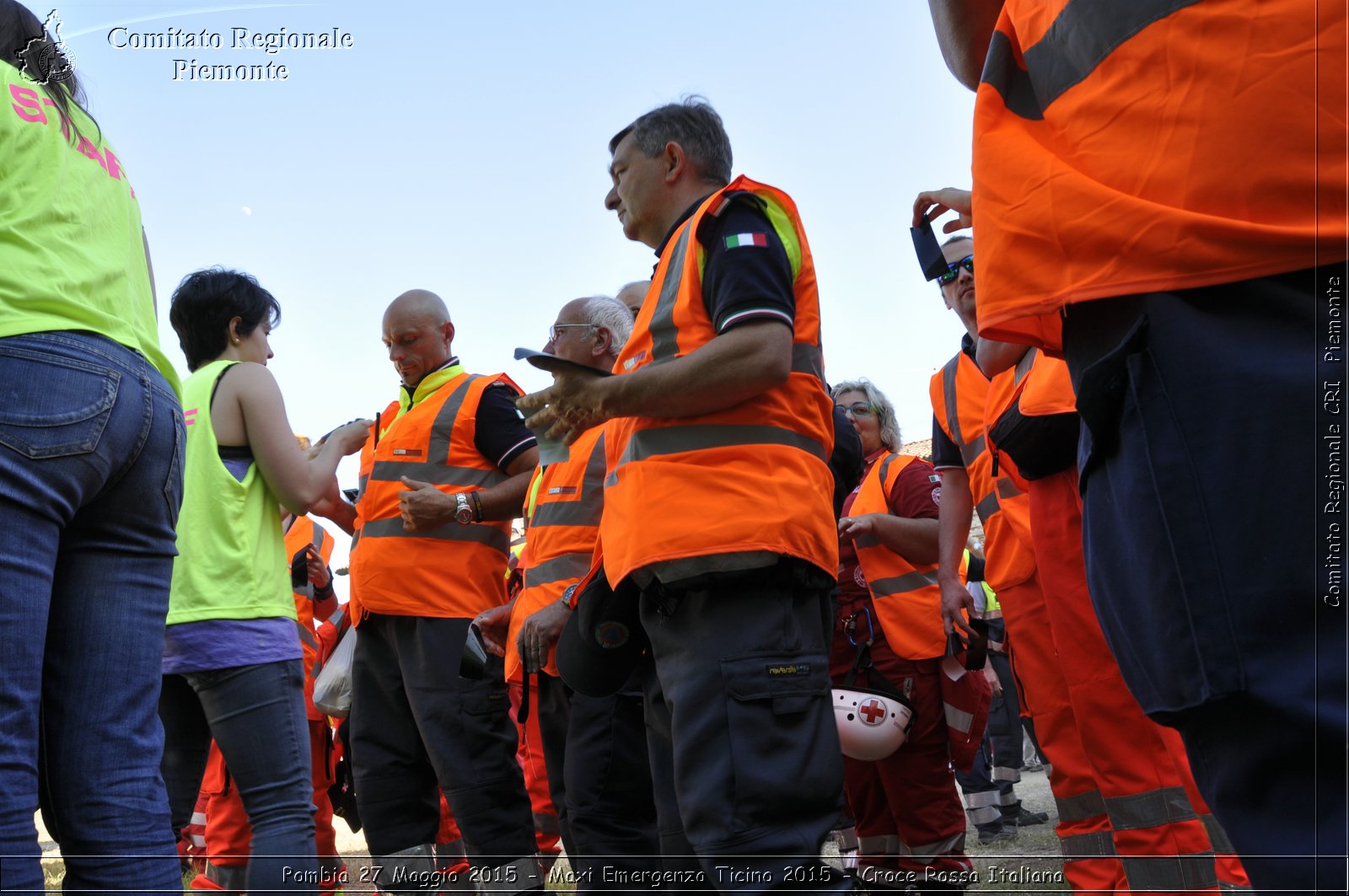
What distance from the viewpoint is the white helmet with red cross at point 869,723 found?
4.42 m

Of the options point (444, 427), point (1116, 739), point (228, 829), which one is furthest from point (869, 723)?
point (228, 829)

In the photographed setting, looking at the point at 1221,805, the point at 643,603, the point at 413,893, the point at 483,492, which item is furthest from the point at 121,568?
the point at 413,893

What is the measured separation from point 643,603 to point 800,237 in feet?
3.38

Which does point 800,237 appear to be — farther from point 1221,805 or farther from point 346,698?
point 346,698

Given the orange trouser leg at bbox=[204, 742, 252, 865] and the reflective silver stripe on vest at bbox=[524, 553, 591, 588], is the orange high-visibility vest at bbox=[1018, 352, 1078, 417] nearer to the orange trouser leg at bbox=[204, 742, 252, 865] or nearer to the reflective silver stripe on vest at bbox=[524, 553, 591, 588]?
the reflective silver stripe on vest at bbox=[524, 553, 591, 588]

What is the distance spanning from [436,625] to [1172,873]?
2743 millimetres

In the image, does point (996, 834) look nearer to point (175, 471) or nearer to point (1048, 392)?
point (1048, 392)

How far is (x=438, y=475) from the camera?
4.71 metres

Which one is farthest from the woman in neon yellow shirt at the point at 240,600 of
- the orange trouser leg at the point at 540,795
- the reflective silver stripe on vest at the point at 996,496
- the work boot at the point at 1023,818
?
the work boot at the point at 1023,818

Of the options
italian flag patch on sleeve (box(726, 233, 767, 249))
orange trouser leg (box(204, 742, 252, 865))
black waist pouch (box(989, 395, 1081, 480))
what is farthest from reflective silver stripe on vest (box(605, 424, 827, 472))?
orange trouser leg (box(204, 742, 252, 865))

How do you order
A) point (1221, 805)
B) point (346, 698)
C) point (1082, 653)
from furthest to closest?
point (346, 698) → point (1082, 653) → point (1221, 805)

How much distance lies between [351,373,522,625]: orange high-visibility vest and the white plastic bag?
1.63 ft

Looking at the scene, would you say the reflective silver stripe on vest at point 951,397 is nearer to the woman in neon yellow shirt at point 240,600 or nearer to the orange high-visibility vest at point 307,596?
the woman in neon yellow shirt at point 240,600

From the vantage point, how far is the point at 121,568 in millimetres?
2258
